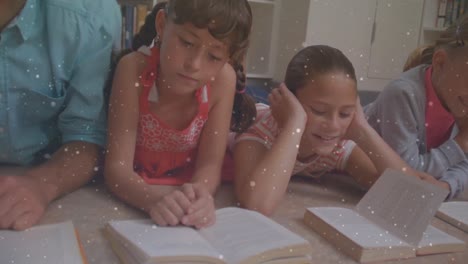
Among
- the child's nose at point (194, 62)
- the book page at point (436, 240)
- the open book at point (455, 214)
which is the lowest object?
the open book at point (455, 214)

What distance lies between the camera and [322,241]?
0.65 m

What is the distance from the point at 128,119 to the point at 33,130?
6.7 inches

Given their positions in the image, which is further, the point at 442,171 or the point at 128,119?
the point at 442,171

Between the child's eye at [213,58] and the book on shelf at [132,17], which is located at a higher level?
the child's eye at [213,58]

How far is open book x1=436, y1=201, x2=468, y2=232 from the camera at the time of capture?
30.6 inches

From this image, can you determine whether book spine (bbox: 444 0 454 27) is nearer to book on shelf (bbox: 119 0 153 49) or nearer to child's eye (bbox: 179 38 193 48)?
book on shelf (bbox: 119 0 153 49)

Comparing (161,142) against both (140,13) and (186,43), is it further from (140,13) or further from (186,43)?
(140,13)

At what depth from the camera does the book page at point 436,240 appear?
2.12ft

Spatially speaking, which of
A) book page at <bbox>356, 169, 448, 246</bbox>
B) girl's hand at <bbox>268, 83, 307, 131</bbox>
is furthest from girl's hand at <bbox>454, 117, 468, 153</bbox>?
girl's hand at <bbox>268, 83, 307, 131</bbox>

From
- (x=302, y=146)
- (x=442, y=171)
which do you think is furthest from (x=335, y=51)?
(x=442, y=171)

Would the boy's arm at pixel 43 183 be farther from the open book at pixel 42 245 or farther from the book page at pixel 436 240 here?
the book page at pixel 436 240

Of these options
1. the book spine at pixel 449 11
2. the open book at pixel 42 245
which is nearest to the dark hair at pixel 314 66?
the open book at pixel 42 245

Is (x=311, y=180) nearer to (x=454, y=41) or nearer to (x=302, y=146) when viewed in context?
(x=302, y=146)

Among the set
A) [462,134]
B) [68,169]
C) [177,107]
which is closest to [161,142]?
[177,107]
